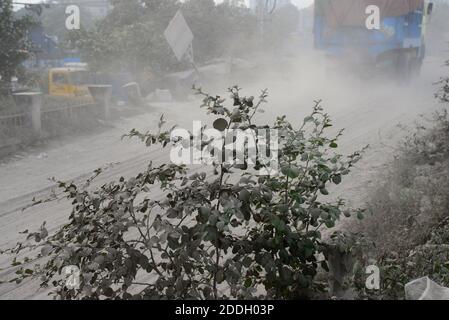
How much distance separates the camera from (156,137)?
2.40 metres

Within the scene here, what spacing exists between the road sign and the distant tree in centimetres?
687

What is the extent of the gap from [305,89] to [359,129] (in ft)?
20.2

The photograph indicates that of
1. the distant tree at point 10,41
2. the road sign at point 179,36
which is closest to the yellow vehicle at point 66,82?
the distant tree at point 10,41

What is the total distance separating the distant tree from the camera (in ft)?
40.1

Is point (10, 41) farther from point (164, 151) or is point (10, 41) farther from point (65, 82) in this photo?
point (164, 151)

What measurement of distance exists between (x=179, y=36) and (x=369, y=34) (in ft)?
25.1

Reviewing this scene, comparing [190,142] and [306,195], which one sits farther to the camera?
[306,195]

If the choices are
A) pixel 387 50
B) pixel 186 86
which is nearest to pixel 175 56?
pixel 186 86

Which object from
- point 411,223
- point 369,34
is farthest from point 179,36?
point 411,223

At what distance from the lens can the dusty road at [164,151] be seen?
653cm

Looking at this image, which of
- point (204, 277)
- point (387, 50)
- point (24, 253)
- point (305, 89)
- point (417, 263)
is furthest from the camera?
point (305, 89)

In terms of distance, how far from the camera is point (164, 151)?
981cm

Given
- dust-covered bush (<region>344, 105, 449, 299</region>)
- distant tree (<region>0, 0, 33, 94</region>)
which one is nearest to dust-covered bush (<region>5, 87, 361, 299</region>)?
dust-covered bush (<region>344, 105, 449, 299</region>)
